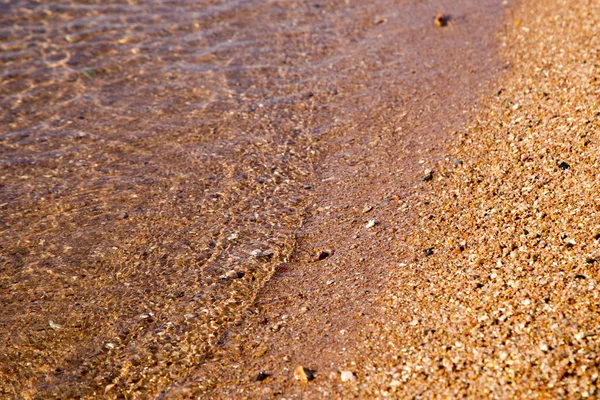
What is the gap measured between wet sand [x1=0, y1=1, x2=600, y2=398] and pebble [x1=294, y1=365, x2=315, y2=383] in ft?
0.27

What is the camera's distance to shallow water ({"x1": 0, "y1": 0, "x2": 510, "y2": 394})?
4.02 meters

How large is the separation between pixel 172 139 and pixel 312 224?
1.93 metres

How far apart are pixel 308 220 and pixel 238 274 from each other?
780 millimetres

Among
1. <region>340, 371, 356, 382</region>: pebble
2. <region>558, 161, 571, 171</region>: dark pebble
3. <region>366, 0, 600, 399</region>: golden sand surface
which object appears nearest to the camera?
<region>366, 0, 600, 399</region>: golden sand surface

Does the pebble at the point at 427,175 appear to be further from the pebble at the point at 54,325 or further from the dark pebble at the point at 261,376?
the pebble at the point at 54,325

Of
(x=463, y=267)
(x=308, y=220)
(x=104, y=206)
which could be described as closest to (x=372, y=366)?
(x=463, y=267)

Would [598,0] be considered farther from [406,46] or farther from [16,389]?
[16,389]

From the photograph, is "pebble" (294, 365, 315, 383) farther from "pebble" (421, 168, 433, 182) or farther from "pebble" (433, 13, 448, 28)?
"pebble" (433, 13, 448, 28)

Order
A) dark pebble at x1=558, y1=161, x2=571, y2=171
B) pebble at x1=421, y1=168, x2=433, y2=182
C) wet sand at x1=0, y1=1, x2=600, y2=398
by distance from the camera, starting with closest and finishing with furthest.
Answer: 1. wet sand at x1=0, y1=1, x2=600, y2=398
2. dark pebble at x1=558, y1=161, x2=571, y2=171
3. pebble at x1=421, y1=168, x2=433, y2=182

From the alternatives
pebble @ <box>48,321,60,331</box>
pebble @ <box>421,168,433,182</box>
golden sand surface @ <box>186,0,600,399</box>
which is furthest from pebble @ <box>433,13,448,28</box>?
pebble @ <box>48,321,60,331</box>

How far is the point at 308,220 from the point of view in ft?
15.9

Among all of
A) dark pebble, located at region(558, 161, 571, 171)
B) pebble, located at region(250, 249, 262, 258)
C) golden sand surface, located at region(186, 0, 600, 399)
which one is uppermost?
pebble, located at region(250, 249, 262, 258)

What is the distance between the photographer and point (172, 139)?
19.6 ft

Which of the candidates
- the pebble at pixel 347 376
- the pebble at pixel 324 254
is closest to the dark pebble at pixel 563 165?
the pebble at pixel 324 254
